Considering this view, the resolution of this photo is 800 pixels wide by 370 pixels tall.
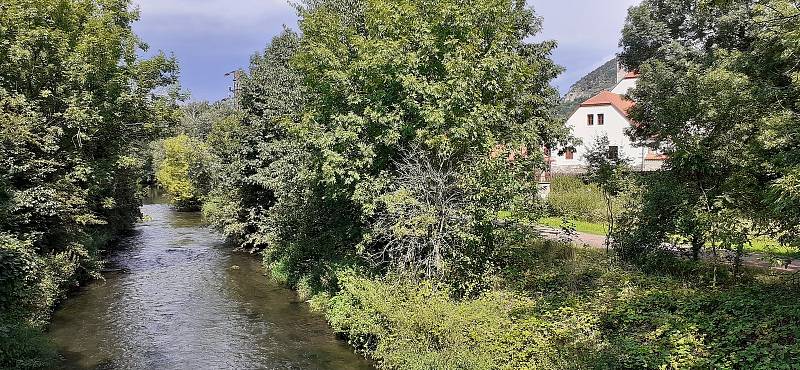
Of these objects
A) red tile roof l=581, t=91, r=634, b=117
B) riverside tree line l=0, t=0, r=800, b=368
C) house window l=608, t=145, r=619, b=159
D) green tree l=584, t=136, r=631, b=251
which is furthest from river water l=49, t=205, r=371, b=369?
red tile roof l=581, t=91, r=634, b=117

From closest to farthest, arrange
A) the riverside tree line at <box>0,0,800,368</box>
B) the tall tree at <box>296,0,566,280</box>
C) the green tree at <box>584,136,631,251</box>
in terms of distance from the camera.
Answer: the riverside tree line at <box>0,0,800,368</box>, the tall tree at <box>296,0,566,280</box>, the green tree at <box>584,136,631,251</box>

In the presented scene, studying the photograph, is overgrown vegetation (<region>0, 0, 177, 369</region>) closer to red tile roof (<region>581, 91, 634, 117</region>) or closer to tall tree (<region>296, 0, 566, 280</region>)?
tall tree (<region>296, 0, 566, 280</region>)

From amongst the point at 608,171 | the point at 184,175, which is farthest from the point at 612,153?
the point at 184,175

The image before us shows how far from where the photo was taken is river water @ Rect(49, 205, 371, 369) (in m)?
13.7

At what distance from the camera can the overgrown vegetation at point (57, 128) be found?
14.1 metres

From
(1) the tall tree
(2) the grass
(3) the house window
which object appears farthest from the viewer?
(2) the grass

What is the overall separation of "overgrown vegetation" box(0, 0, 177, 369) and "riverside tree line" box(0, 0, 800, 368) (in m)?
0.10

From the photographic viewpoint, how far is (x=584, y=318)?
1099cm

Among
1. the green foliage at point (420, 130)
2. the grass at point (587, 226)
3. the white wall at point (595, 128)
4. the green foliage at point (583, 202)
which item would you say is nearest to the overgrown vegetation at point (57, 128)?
the green foliage at point (420, 130)

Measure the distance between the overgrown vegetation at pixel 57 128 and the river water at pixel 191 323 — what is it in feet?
4.07

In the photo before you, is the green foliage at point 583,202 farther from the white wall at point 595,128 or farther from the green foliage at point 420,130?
the white wall at point 595,128

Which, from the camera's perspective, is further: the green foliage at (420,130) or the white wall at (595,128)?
the white wall at (595,128)

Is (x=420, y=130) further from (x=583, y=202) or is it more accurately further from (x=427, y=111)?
(x=583, y=202)

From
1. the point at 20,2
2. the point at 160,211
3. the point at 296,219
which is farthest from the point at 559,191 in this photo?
the point at 160,211
